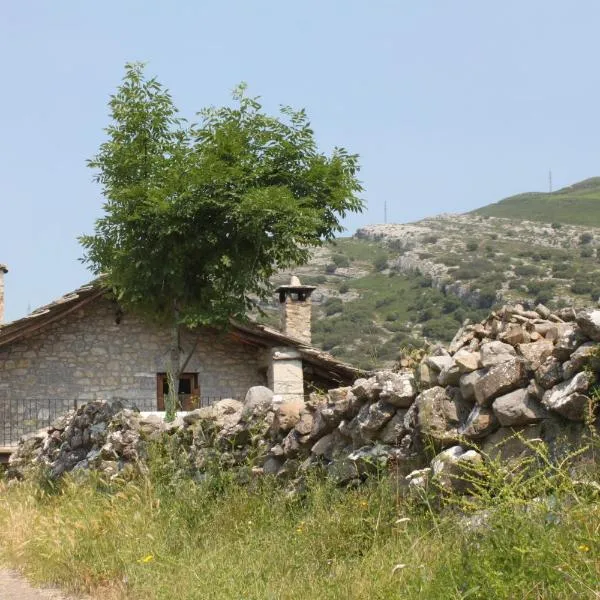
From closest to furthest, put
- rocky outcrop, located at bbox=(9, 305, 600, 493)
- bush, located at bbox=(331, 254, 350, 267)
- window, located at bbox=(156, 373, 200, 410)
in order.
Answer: rocky outcrop, located at bbox=(9, 305, 600, 493), window, located at bbox=(156, 373, 200, 410), bush, located at bbox=(331, 254, 350, 267)

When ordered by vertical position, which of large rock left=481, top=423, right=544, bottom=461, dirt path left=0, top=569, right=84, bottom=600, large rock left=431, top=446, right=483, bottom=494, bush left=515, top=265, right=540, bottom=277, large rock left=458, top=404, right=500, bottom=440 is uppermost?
bush left=515, top=265, right=540, bottom=277

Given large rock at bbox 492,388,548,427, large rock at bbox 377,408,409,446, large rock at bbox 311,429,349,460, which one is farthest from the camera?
large rock at bbox 311,429,349,460

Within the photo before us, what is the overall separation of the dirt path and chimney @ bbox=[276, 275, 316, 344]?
13712 millimetres

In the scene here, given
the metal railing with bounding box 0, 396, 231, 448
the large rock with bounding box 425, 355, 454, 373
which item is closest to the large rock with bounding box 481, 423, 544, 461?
the large rock with bounding box 425, 355, 454, 373

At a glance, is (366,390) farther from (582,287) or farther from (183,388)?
(582,287)

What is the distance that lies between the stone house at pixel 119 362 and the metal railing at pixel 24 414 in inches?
0.8

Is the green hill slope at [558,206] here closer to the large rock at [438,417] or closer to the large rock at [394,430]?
the large rock at [394,430]

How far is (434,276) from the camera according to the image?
7462 cm

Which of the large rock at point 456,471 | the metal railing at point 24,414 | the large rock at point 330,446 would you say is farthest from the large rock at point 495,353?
the metal railing at point 24,414

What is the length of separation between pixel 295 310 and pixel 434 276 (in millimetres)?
53400

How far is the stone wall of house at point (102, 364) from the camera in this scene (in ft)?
67.6

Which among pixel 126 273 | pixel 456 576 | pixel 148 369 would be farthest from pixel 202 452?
pixel 148 369

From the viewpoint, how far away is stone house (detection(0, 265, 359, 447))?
20375mm

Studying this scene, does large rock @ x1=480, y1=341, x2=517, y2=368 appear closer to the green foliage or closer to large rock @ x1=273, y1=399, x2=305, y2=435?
large rock @ x1=273, y1=399, x2=305, y2=435
